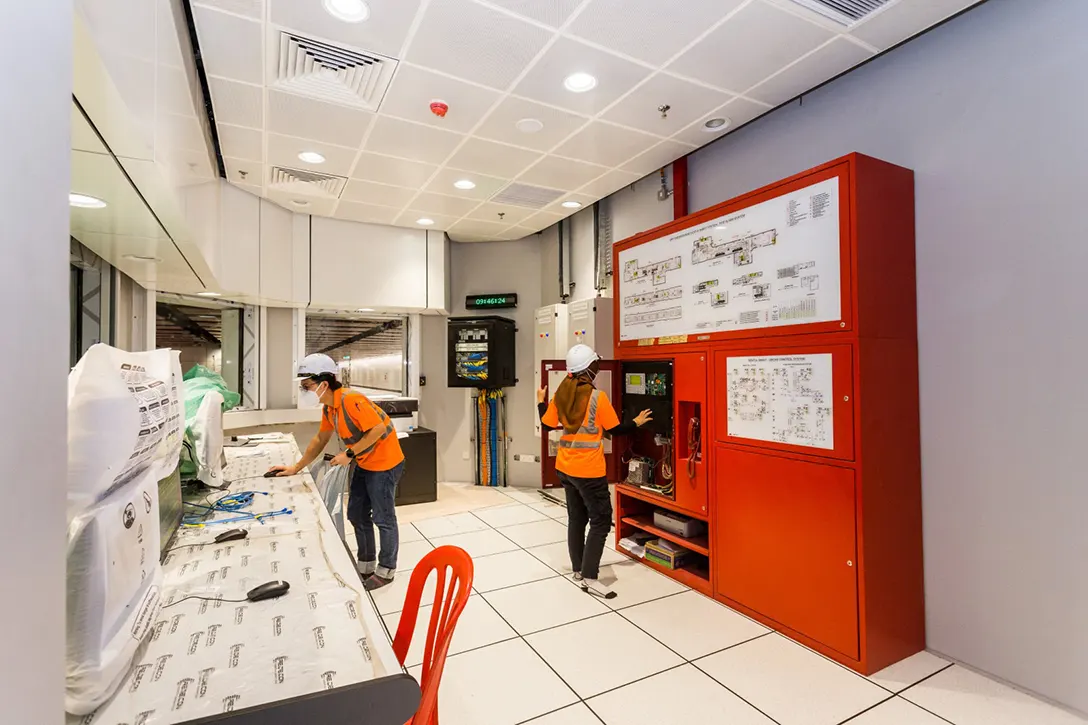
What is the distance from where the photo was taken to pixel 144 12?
1591 millimetres

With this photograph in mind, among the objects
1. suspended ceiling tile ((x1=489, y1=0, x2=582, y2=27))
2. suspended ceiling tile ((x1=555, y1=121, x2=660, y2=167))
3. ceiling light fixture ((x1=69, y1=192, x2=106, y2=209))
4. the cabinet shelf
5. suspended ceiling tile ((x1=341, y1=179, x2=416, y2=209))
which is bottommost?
the cabinet shelf

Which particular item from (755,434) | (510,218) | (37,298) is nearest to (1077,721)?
(755,434)

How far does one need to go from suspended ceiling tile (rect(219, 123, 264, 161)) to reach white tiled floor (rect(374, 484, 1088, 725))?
326 cm

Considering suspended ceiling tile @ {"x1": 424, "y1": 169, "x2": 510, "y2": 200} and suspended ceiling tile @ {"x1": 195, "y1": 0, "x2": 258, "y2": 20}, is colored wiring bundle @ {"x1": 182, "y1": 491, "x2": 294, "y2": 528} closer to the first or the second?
suspended ceiling tile @ {"x1": 195, "y1": 0, "x2": 258, "y2": 20}

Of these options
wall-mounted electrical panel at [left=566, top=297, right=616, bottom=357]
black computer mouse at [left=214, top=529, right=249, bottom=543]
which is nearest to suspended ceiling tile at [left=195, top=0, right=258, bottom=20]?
black computer mouse at [left=214, top=529, right=249, bottom=543]

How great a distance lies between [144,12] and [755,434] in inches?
127

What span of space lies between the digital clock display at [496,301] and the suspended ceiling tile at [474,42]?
11.4ft

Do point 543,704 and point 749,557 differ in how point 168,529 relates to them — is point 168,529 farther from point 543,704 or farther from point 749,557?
point 749,557

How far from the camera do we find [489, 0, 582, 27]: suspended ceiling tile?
237cm

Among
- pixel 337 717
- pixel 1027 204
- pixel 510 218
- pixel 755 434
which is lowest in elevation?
pixel 337 717

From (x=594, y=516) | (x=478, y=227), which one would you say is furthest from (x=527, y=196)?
(x=594, y=516)

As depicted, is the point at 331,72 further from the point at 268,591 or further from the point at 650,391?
the point at 650,391

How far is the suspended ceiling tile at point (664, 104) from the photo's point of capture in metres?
3.06

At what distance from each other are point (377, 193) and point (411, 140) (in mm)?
1236
